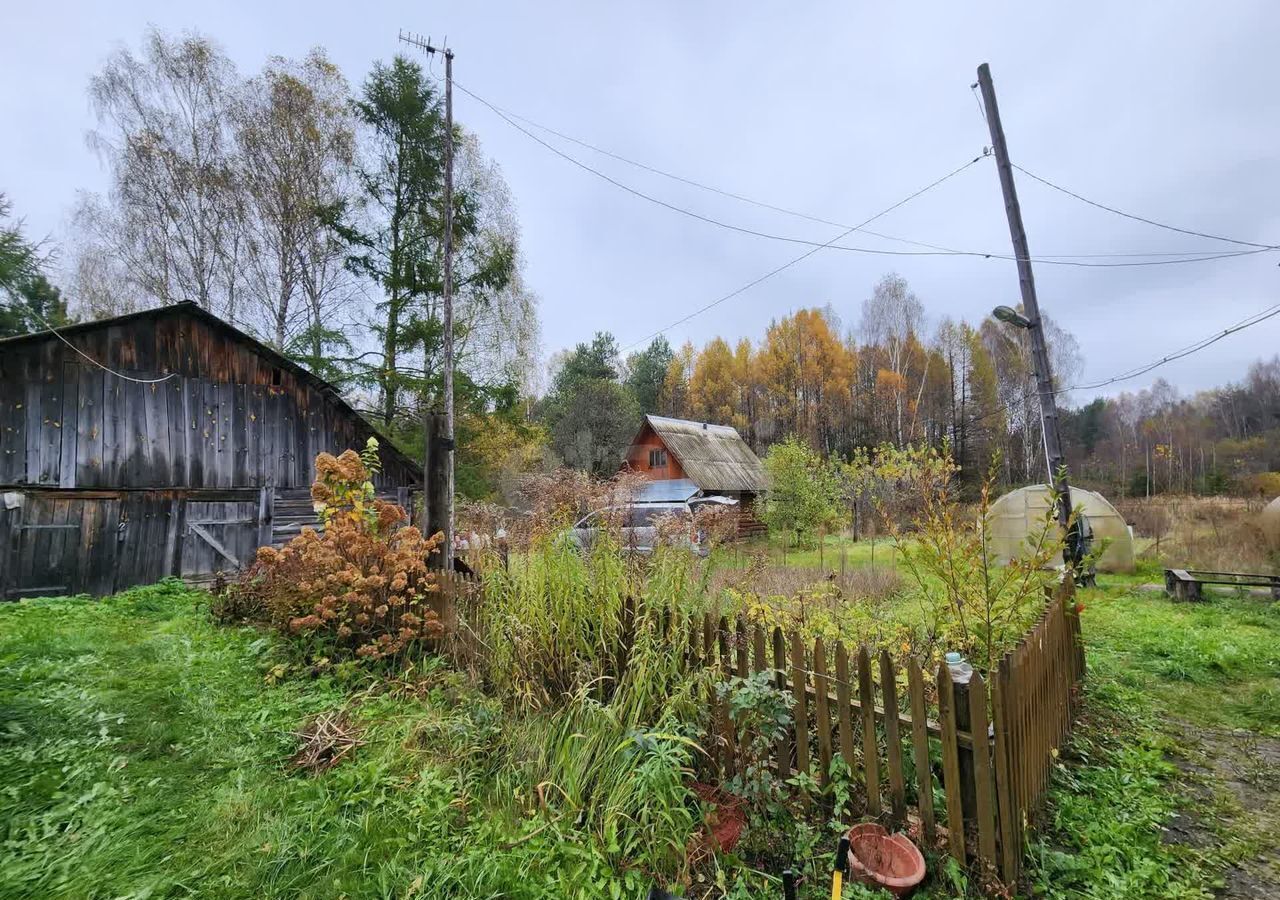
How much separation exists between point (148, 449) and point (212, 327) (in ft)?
7.52

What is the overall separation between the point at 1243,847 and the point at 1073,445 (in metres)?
41.6

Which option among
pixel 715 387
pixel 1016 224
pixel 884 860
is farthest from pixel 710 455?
pixel 884 860

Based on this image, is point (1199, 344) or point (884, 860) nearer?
point (884, 860)

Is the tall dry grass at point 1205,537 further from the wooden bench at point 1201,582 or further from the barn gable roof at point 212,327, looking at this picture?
the barn gable roof at point 212,327

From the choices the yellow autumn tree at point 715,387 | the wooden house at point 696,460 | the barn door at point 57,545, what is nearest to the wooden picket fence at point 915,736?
the barn door at point 57,545

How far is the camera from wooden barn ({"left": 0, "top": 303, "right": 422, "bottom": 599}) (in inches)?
299

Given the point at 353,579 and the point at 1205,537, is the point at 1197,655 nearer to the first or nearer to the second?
the point at 353,579

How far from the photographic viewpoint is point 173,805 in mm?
2350

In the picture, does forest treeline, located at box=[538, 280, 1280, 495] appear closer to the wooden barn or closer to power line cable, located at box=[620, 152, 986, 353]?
power line cable, located at box=[620, 152, 986, 353]

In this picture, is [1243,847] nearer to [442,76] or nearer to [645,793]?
[645,793]

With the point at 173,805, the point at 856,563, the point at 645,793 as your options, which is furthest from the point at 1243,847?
the point at 856,563

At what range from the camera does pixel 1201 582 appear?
805 cm

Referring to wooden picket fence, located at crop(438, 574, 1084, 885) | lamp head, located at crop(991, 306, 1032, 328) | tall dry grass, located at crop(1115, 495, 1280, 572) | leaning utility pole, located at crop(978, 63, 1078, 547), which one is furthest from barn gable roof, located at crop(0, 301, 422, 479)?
tall dry grass, located at crop(1115, 495, 1280, 572)

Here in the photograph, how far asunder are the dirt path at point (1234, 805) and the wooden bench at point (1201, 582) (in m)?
5.94
